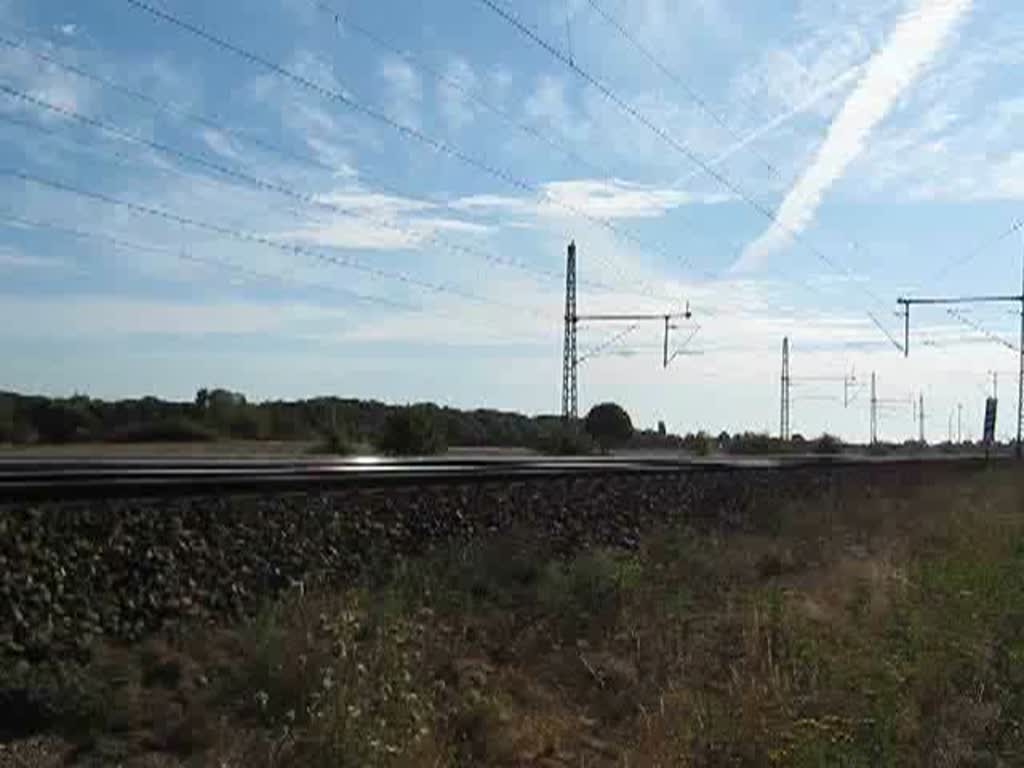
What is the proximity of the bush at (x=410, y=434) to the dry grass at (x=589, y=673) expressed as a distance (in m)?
35.9

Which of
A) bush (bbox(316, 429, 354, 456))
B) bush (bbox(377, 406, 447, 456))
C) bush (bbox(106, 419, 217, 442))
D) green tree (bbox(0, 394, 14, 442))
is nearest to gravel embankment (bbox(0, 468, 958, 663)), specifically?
bush (bbox(316, 429, 354, 456))

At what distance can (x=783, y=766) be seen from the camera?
29.9 ft

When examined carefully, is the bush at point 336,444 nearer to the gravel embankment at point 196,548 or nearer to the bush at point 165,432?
the bush at point 165,432

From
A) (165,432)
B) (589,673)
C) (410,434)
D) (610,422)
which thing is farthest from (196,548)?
(610,422)

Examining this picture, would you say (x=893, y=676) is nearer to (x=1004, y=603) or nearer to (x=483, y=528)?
(x=1004, y=603)

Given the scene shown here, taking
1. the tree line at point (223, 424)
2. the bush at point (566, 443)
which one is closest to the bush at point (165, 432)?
the tree line at point (223, 424)

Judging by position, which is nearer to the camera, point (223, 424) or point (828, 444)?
point (223, 424)

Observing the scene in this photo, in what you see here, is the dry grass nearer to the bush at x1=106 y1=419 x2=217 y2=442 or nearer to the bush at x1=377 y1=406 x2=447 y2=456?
the bush at x1=377 y1=406 x2=447 y2=456

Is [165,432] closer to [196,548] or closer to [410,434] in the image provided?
[410,434]

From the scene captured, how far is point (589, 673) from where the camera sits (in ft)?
40.9

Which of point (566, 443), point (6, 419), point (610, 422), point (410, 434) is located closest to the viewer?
point (410, 434)

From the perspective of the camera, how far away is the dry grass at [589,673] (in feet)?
30.9

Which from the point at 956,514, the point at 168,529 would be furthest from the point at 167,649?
the point at 956,514

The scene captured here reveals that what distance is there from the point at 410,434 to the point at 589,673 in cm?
4269
